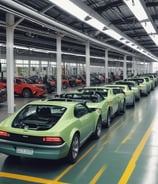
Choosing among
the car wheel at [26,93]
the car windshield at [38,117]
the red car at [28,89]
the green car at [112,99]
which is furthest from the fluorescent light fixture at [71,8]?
the car wheel at [26,93]

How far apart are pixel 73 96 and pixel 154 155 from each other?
3.92 m

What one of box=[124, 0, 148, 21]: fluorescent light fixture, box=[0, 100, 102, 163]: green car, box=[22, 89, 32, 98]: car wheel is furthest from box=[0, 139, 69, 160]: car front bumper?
box=[22, 89, 32, 98]: car wheel

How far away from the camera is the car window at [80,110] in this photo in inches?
249

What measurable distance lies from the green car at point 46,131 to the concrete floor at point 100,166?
35 cm

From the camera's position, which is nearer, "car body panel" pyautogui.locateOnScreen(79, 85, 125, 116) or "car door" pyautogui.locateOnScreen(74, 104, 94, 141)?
"car door" pyautogui.locateOnScreen(74, 104, 94, 141)

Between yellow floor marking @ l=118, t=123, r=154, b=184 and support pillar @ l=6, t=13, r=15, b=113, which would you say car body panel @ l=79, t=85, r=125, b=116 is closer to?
yellow floor marking @ l=118, t=123, r=154, b=184

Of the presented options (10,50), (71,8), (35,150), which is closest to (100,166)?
(35,150)

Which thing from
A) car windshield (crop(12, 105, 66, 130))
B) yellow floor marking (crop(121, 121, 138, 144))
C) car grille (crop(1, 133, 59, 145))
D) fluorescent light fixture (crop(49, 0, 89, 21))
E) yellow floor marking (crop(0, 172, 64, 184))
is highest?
fluorescent light fixture (crop(49, 0, 89, 21))

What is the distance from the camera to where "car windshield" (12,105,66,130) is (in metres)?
5.64

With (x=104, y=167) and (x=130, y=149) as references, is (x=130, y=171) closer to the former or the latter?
(x=104, y=167)

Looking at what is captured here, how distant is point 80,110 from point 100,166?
1.65m

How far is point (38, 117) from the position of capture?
6.25 m

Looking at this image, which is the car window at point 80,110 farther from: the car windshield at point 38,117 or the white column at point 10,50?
the white column at point 10,50

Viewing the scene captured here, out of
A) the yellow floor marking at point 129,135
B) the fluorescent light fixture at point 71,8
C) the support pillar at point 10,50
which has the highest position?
the fluorescent light fixture at point 71,8
